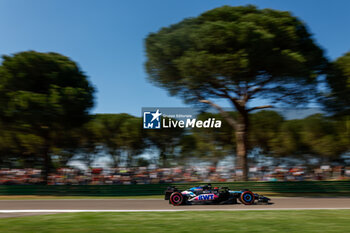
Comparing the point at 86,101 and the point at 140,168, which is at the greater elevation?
the point at 86,101

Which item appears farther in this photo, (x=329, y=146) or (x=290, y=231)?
(x=329, y=146)

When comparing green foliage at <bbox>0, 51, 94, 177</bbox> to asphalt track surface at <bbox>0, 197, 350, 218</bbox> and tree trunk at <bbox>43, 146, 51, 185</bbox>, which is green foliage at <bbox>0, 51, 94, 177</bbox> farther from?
asphalt track surface at <bbox>0, 197, 350, 218</bbox>

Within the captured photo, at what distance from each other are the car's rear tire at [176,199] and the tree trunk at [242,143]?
701cm

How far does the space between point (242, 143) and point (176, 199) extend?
7378 millimetres

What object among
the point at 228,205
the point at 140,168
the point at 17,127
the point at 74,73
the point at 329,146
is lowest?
the point at 228,205

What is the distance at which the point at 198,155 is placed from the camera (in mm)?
18281

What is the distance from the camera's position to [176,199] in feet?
34.1

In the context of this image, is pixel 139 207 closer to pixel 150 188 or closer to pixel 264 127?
pixel 150 188

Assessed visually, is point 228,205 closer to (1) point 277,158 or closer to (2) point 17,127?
(1) point 277,158

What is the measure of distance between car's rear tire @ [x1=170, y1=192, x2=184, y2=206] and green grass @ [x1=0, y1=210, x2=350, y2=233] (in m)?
2.54

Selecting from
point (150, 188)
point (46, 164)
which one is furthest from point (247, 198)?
point (46, 164)

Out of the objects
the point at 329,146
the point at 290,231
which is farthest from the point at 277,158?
the point at 290,231

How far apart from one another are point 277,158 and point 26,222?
14.9m

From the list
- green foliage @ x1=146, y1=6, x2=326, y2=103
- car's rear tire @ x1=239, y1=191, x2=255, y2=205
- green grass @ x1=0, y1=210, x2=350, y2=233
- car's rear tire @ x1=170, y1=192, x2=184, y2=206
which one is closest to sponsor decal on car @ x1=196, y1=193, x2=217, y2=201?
car's rear tire @ x1=170, y1=192, x2=184, y2=206
